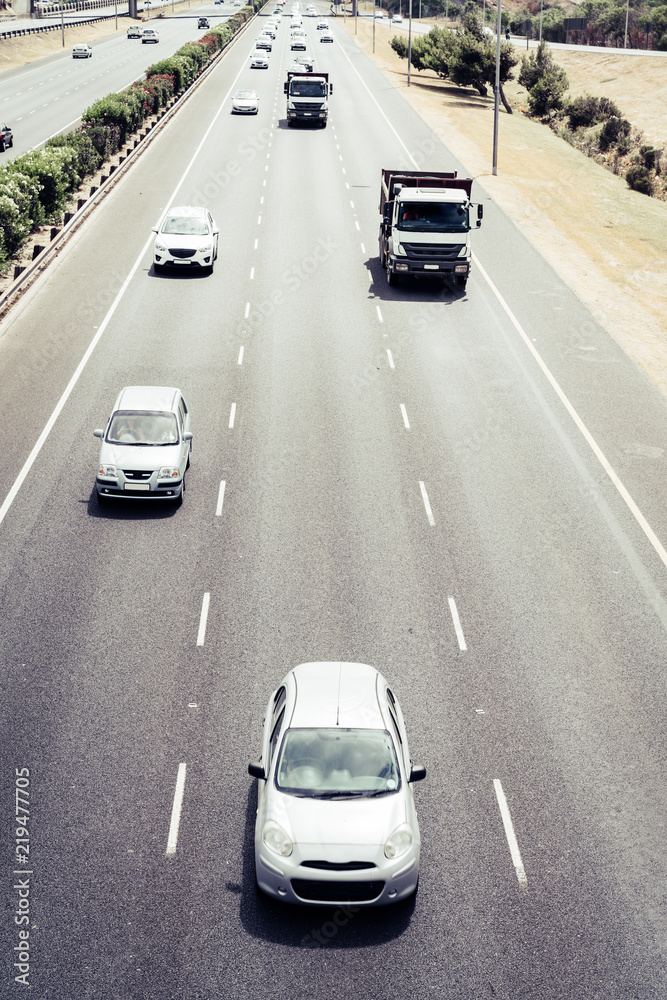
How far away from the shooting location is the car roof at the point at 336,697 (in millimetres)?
11328

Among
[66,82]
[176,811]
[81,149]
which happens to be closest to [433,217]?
[81,149]

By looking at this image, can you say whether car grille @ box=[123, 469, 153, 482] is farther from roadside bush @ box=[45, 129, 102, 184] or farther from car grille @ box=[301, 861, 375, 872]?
roadside bush @ box=[45, 129, 102, 184]

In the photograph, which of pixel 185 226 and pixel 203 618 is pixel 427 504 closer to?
pixel 203 618

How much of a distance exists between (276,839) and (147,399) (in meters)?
12.1

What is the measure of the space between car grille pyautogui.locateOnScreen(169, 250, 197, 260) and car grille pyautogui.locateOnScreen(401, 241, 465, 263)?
7.08m

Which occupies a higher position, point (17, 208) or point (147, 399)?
point (17, 208)

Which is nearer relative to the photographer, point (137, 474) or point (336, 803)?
point (336, 803)

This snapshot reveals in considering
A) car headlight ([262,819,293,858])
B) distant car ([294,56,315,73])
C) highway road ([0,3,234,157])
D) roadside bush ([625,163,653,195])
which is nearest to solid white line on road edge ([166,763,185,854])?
car headlight ([262,819,293,858])

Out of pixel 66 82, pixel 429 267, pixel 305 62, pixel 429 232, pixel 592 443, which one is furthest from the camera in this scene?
pixel 305 62

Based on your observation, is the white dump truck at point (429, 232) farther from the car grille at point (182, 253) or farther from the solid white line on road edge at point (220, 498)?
the solid white line on road edge at point (220, 498)

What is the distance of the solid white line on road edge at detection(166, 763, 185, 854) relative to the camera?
1134 cm

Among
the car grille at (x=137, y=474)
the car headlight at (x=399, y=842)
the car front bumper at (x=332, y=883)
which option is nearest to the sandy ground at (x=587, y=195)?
the car grille at (x=137, y=474)

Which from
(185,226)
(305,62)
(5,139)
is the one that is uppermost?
(305,62)

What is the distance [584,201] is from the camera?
48625 mm
